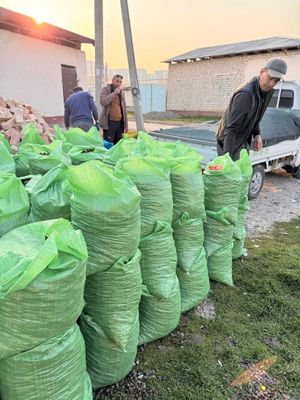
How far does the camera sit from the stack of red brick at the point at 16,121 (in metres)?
5.60

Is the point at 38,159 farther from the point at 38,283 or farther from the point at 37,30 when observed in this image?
the point at 37,30

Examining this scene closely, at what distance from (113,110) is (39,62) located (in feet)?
16.3

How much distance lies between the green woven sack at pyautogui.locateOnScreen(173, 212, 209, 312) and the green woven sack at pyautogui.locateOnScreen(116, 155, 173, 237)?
1.08 feet

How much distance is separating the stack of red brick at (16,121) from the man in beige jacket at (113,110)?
3.39 ft

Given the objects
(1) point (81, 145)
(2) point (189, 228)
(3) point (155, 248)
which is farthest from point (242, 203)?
(1) point (81, 145)

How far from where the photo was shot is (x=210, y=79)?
19078 millimetres

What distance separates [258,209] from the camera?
4840mm

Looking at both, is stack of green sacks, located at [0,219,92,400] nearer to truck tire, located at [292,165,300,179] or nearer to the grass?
the grass

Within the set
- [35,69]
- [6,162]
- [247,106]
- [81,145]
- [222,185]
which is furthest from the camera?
[35,69]

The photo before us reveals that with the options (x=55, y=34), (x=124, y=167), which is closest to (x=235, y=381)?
(x=124, y=167)

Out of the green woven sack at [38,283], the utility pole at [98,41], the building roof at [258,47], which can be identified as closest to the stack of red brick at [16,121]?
the utility pole at [98,41]

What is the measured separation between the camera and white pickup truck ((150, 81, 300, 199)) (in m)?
5.06

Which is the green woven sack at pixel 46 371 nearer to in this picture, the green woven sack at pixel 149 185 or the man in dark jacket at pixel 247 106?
the green woven sack at pixel 149 185

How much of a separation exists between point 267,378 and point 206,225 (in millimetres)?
1073
